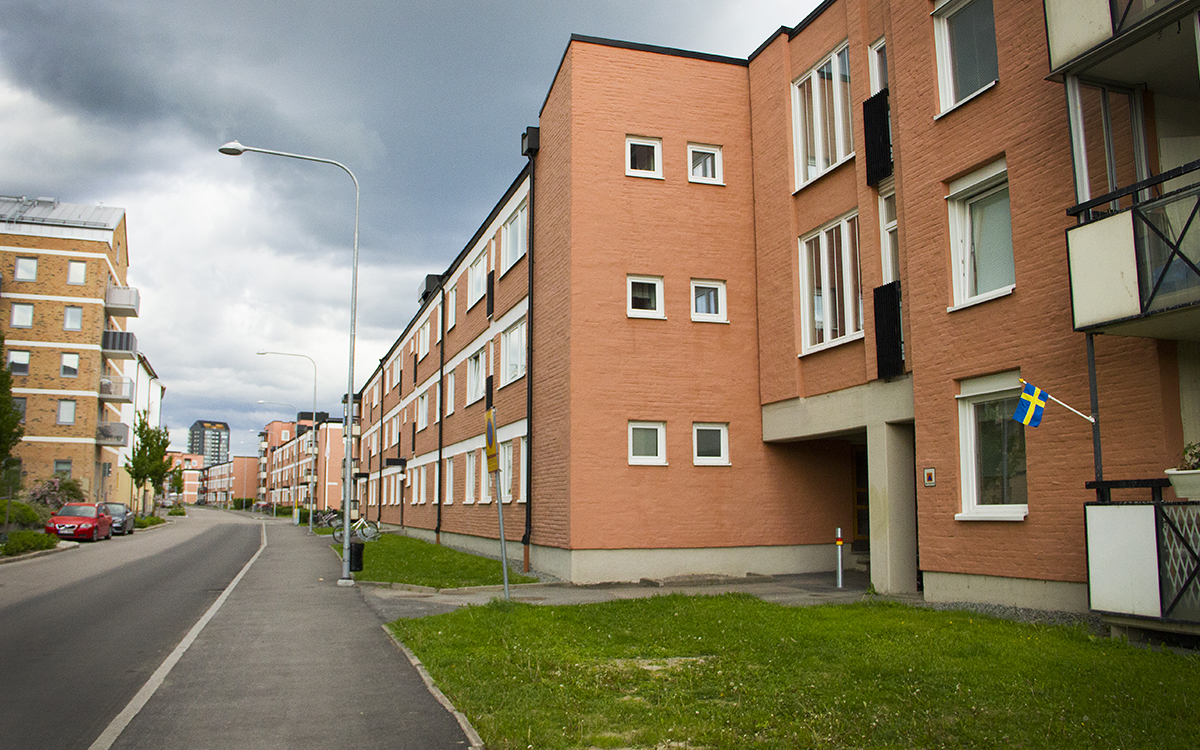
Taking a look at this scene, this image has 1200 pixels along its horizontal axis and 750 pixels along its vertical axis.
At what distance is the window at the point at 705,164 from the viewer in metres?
18.6

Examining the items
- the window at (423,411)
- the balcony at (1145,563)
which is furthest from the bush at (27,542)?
the balcony at (1145,563)

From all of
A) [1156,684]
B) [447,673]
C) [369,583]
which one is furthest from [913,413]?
[369,583]

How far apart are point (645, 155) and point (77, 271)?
47.4 m

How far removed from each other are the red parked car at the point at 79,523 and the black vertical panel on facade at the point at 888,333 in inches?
1339

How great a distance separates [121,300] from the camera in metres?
56.5

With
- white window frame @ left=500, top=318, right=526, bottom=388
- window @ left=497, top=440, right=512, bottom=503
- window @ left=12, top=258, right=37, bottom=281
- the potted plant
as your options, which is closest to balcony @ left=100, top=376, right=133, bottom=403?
window @ left=12, top=258, right=37, bottom=281

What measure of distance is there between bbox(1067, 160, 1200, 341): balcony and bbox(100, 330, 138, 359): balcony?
5801 centimetres

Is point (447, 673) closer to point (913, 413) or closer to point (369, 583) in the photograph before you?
point (913, 413)

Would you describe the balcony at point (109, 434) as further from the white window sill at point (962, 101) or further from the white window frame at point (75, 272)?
the white window sill at point (962, 101)

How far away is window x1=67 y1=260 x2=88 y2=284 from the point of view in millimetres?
52972

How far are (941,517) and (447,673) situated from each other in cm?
736

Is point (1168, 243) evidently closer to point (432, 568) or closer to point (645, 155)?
point (645, 155)

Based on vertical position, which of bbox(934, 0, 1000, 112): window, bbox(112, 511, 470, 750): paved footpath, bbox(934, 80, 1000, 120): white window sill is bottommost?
bbox(112, 511, 470, 750): paved footpath

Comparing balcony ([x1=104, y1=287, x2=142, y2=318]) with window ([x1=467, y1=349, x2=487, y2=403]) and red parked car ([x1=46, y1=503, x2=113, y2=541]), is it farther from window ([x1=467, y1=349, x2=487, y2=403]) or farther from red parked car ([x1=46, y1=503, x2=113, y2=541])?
window ([x1=467, y1=349, x2=487, y2=403])
